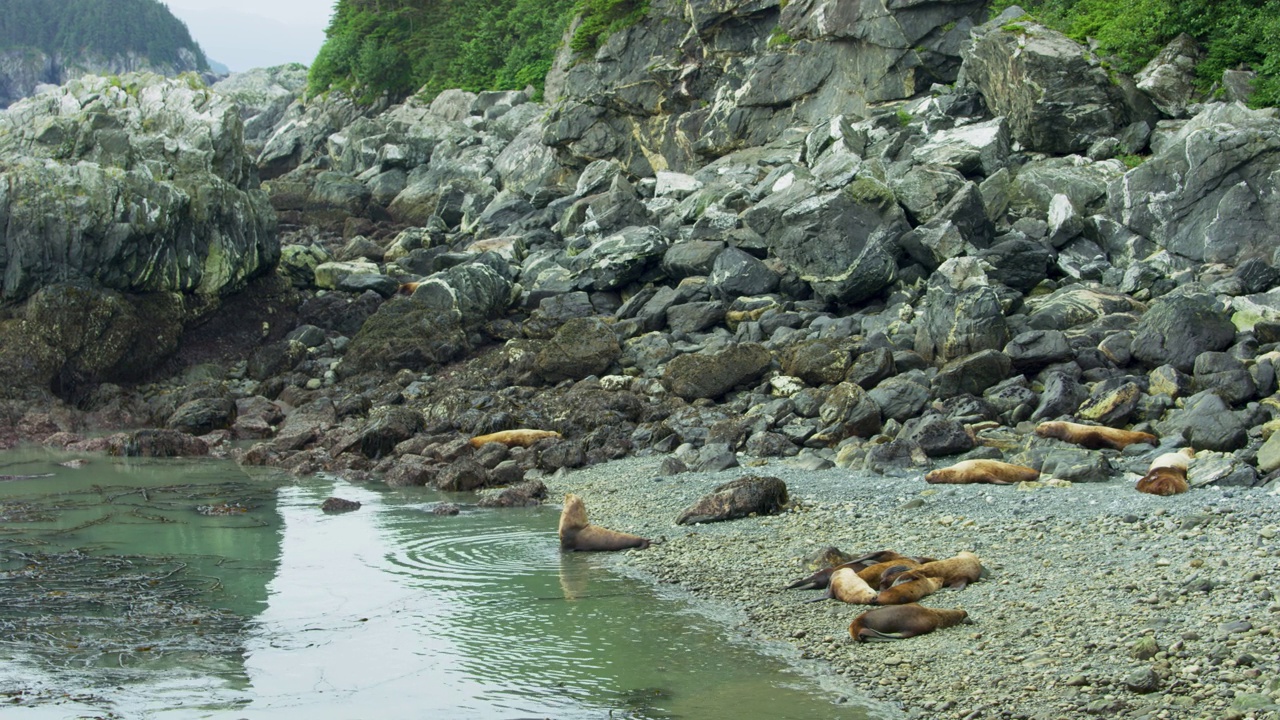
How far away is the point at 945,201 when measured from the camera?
2383cm

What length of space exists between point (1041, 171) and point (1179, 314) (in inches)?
376

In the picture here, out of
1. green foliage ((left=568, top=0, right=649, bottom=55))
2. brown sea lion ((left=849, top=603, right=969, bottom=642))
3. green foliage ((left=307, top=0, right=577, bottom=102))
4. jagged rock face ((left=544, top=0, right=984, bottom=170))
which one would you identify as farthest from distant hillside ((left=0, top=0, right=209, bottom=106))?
brown sea lion ((left=849, top=603, right=969, bottom=642))

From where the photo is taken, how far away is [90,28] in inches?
5453

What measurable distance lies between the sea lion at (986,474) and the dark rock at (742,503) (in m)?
1.94

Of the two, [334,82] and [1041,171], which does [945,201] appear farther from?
[334,82]

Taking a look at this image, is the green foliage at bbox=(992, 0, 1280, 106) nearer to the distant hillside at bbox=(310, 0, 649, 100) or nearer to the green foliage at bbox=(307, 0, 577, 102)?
the distant hillside at bbox=(310, 0, 649, 100)

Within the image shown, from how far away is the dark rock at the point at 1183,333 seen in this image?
16.2 m

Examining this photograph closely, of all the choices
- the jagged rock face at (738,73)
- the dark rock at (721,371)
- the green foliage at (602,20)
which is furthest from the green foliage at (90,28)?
the dark rock at (721,371)

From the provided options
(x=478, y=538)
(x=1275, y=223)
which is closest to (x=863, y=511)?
(x=478, y=538)

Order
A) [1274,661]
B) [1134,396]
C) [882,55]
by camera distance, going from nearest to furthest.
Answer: [1274,661] < [1134,396] < [882,55]

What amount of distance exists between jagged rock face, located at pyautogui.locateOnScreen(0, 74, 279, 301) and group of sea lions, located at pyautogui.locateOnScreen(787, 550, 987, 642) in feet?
65.2

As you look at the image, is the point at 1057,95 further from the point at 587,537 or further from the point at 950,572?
the point at 950,572

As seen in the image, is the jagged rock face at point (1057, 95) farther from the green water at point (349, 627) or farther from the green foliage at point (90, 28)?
the green foliage at point (90, 28)

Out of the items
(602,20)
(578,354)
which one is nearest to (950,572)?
(578,354)
